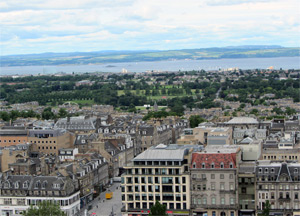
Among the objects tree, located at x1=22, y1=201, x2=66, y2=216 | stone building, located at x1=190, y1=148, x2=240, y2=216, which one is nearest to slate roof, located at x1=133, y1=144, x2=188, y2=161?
stone building, located at x1=190, y1=148, x2=240, y2=216

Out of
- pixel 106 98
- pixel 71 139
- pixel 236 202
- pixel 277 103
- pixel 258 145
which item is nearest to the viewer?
pixel 236 202

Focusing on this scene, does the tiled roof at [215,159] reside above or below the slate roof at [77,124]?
above

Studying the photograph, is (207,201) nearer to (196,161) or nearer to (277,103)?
(196,161)

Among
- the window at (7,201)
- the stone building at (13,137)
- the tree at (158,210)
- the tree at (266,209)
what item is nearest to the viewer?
the tree at (158,210)

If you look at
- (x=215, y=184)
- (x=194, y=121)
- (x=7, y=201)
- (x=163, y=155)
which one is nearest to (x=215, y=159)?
(x=215, y=184)

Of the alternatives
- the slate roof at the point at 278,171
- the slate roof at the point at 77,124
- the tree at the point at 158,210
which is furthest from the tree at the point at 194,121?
the tree at the point at 158,210

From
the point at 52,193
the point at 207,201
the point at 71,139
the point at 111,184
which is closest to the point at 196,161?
the point at 207,201

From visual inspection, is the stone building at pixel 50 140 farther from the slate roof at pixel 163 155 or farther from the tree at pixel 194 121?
the tree at pixel 194 121
